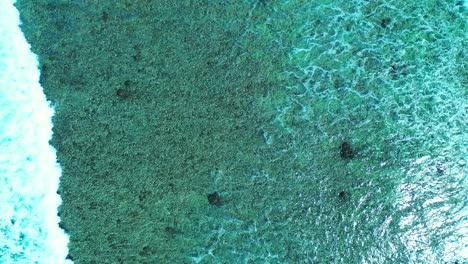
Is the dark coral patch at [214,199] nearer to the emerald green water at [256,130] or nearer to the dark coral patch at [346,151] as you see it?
the emerald green water at [256,130]

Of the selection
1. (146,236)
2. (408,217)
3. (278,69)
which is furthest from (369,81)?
(146,236)

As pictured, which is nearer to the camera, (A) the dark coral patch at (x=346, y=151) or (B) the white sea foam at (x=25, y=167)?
(B) the white sea foam at (x=25, y=167)

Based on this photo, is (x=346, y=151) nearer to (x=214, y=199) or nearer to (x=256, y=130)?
(x=256, y=130)

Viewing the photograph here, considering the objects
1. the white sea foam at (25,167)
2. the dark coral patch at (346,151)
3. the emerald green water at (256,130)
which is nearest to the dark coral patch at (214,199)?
the emerald green water at (256,130)

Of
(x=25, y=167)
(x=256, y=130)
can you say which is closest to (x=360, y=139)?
(x=256, y=130)

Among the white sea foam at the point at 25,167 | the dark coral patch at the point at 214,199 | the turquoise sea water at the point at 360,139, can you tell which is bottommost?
the turquoise sea water at the point at 360,139
